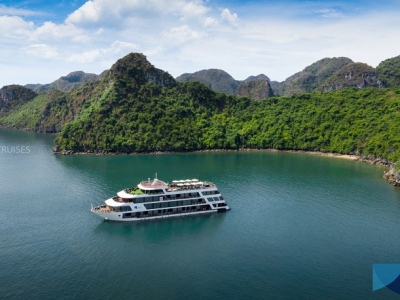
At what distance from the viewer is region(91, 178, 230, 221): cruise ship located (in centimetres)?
6173

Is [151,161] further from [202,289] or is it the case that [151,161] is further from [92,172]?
[202,289]

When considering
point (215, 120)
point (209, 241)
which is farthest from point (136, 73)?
point (209, 241)

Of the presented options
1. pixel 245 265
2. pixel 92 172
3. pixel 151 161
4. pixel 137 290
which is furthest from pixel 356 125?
pixel 137 290

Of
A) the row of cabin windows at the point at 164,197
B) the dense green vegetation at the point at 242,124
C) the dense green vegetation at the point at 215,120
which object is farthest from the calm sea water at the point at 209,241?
the dense green vegetation at the point at 215,120

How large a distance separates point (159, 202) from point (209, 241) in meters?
12.7

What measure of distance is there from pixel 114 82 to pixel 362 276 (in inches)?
5376

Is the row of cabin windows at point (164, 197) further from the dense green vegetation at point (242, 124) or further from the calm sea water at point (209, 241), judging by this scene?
the dense green vegetation at point (242, 124)

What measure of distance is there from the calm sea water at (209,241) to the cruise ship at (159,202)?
1846 millimetres

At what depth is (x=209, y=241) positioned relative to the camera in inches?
2184

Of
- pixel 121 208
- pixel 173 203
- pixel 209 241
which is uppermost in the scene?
pixel 173 203

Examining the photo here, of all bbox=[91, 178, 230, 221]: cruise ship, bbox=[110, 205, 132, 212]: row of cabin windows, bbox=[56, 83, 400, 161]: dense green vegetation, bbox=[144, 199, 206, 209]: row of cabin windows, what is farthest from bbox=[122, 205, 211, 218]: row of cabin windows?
bbox=[56, 83, 400, 161]: dense green vegetation

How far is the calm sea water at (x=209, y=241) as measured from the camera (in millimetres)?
42406

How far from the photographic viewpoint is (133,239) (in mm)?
55594

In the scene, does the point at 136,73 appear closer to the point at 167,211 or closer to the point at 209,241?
the point at 167,211
